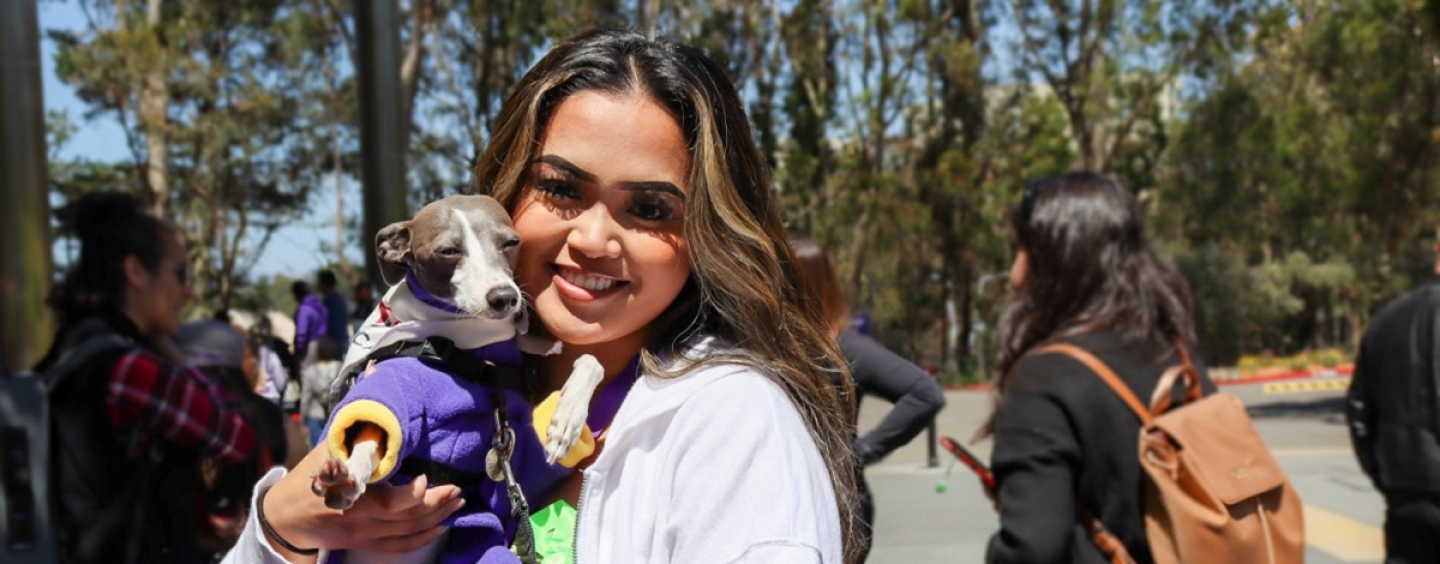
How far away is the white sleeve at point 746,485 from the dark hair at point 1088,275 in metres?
1.78

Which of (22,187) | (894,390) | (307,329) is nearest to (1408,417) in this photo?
(894,390)

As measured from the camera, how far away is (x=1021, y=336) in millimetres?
3293

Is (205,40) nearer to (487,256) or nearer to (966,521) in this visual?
(966,521)

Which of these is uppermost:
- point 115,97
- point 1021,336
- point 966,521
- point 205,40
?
point 205,40

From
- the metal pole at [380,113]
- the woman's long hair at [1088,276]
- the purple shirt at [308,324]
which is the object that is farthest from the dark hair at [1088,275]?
the metal pole at [380,113]

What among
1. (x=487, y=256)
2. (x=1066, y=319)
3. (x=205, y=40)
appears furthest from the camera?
(x=205, y=40)

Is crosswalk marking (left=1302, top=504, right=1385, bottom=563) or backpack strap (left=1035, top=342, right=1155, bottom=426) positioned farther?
crosswalk marking (left=1302, top=504, right=1385, bottom=563)

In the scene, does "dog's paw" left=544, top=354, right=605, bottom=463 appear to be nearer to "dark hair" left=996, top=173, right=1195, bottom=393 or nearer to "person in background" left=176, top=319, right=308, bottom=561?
"dark hair" left=996, top=173, right=1195, bottom=393

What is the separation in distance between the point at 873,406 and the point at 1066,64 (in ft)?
64.8

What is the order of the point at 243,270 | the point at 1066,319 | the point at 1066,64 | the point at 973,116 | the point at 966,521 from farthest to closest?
the point at 973,116 → the point at 1066,64 → the point at 243,270 → the point at 966,521 → the point at 1066,319

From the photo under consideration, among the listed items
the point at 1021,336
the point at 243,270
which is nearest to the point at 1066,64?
the point at 243,270

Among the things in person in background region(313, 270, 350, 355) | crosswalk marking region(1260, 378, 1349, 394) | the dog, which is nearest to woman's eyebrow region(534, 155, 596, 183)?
the dog

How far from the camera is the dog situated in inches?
60.8

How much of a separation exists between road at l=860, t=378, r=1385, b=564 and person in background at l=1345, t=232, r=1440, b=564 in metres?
1.41
